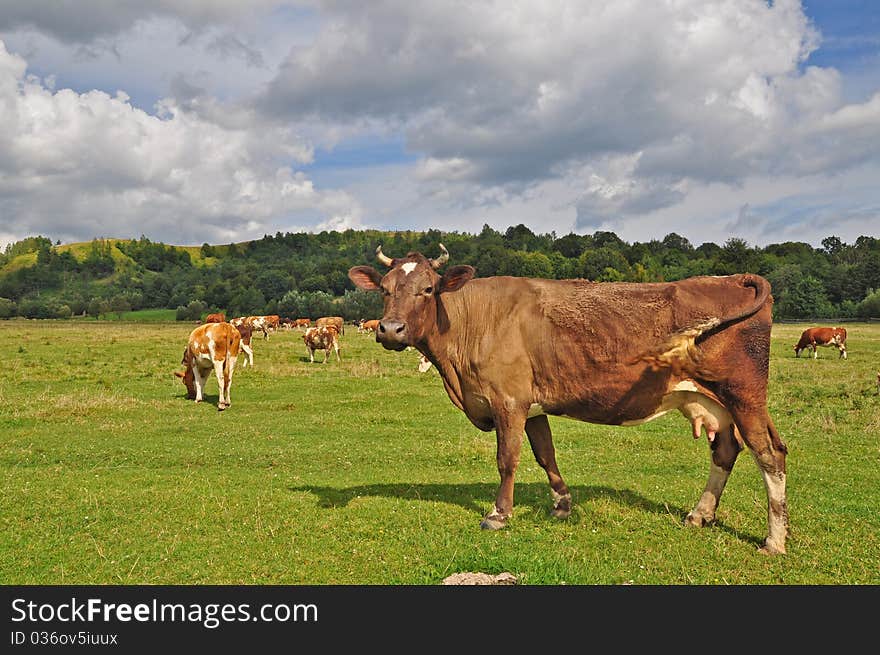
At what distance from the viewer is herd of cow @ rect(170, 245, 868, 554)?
7375mm

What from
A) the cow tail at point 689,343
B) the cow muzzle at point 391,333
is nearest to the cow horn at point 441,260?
the cow muzzle at point 391,333

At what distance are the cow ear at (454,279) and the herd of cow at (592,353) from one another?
2 cm

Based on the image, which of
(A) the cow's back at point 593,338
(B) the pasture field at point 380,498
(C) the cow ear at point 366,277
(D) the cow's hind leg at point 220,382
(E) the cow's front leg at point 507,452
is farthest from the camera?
(D) the cow's hind leg at point 220,382

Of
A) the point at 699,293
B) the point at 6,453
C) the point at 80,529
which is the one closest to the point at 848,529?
the point at 699,293

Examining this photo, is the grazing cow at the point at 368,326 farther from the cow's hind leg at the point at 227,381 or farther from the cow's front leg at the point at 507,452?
the cow's front leg at the point at 507,452

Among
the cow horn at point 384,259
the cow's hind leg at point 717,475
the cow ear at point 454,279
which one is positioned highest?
the cow horn at point 384,259

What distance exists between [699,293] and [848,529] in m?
3.42

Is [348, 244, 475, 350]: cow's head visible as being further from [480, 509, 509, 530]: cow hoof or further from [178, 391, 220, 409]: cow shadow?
[178, 391, 220, 409]: cow shadow

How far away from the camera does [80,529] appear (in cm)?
788

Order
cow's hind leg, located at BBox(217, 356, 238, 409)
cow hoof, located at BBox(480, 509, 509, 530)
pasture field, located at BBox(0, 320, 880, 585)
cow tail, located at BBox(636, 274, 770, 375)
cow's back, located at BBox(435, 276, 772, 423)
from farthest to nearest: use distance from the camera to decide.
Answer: cow's hind leg, located at BBox(217, 356, 238, 409) < cow hoof, located at BBox(480, 509, 509, 530) < cow's back, located at BBox(435, 276, 772, 423) < cow tail, located at BBox(636, 274, 770, 375) < pasture field, located at BBox(0, 320, 880, 585)

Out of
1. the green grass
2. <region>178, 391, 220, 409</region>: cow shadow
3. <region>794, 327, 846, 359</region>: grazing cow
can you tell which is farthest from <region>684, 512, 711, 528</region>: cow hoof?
the green grass

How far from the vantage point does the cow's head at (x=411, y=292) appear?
772 centimetres

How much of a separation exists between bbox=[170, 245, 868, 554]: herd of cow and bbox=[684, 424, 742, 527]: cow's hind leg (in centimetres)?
1

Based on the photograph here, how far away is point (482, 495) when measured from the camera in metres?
9.74
